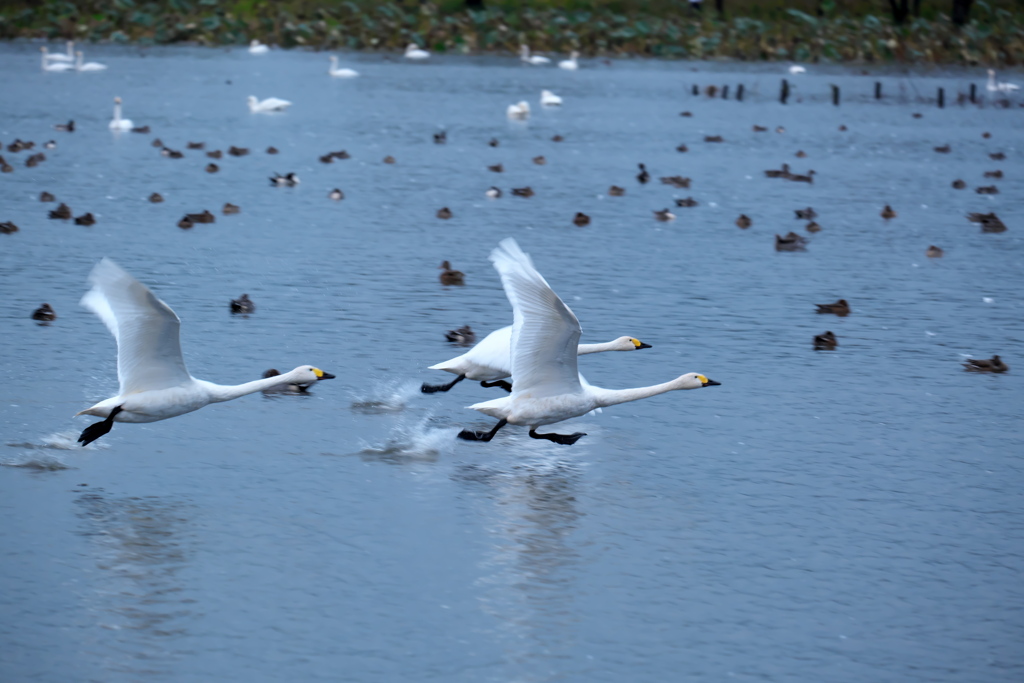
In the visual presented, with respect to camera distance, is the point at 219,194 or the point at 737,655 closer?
the point at 737,655

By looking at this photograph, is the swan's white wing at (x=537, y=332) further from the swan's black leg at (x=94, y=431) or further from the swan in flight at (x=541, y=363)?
the swan's black leg at (x=94, y=431)

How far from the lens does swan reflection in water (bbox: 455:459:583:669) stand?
7297 millimetres

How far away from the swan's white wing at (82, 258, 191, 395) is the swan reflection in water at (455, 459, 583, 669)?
2.20 m

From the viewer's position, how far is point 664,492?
962cm

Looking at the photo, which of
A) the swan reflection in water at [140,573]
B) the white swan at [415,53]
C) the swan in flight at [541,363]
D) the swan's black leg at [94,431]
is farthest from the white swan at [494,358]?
the white swan at [415,53]

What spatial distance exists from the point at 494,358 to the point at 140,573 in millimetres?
4005

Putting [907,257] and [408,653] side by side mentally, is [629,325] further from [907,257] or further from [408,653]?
[408,653]

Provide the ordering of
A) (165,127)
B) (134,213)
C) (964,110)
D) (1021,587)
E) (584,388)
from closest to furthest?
(1021,587), (584,388), (134,213), (165,127), (964,110)

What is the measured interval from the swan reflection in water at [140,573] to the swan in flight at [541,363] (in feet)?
8.16

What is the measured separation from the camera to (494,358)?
11.1m

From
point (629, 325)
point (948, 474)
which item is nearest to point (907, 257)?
point (629, 325)

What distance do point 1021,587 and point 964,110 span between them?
3874 centimetres

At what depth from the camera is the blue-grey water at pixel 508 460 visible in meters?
7.25

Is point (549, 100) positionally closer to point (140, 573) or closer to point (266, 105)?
point (266, 105)
